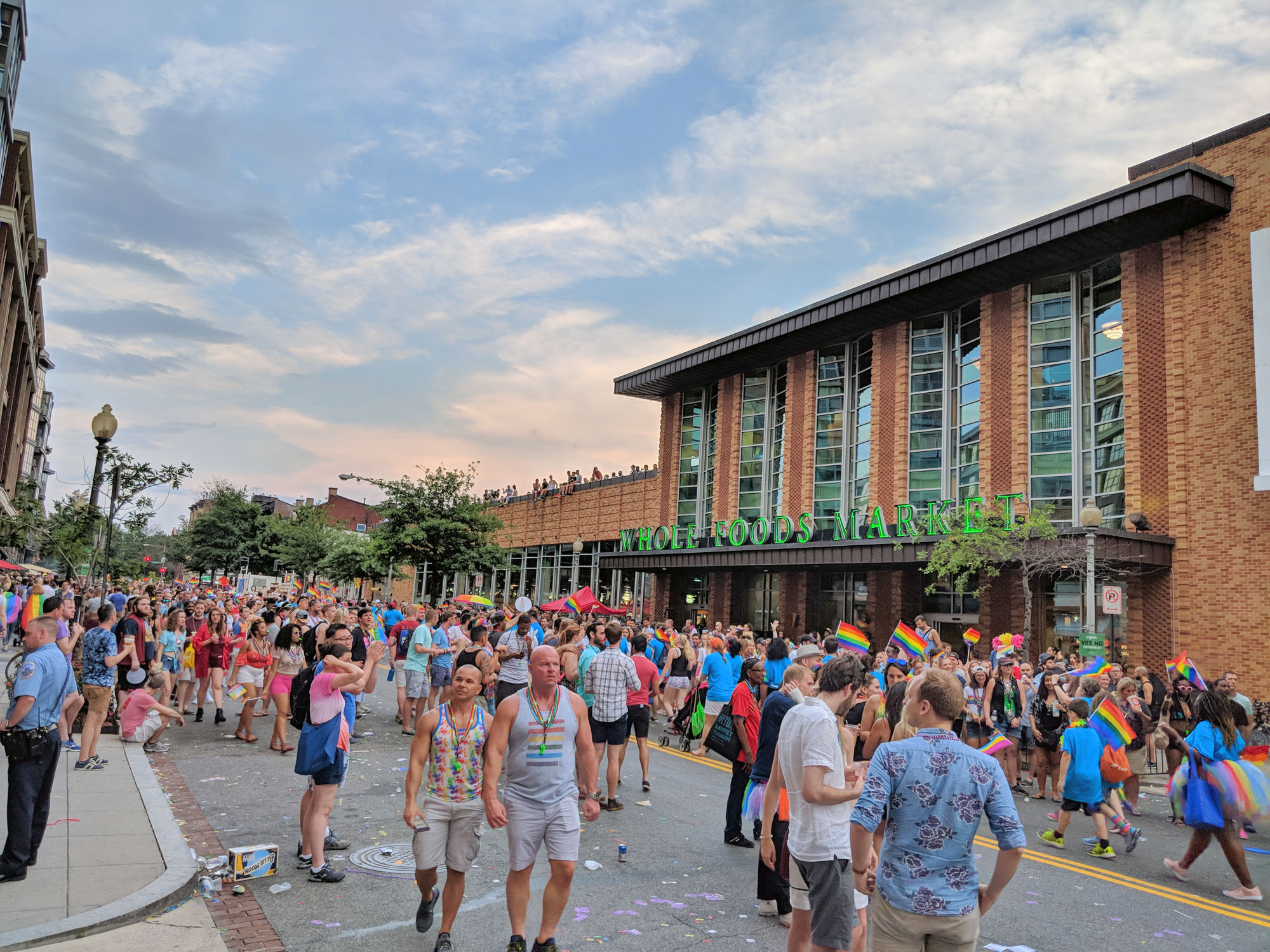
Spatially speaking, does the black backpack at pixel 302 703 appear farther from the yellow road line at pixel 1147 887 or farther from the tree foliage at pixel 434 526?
the tree foliage at pixel 434 526

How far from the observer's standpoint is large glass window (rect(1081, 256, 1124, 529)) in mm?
24859

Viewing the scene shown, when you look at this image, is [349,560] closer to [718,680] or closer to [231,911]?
[718,680]

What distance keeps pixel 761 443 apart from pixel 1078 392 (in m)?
14.4

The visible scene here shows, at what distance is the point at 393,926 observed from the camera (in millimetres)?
5762

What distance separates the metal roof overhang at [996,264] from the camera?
22.8 m

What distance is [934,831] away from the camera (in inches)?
143

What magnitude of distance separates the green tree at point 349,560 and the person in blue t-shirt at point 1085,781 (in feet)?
125

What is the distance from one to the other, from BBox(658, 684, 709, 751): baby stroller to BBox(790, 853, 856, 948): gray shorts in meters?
8.26

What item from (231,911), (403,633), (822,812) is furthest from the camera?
(403,633)

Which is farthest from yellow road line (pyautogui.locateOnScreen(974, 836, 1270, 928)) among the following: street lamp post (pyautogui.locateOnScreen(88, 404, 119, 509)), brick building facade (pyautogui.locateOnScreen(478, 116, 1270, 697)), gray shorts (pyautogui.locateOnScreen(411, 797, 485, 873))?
brick building facade (pyautogui.locateOnScreen(478, 116, 1270, 697))

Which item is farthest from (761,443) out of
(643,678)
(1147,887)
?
(1147,887)

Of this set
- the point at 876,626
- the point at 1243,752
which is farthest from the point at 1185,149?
the point at 1243,752

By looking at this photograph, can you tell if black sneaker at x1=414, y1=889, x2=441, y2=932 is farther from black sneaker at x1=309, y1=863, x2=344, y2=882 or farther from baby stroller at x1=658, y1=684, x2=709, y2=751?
baby stroller at x1=658, y1=684, x2=709, y2=751

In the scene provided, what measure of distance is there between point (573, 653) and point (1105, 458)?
66.4 feet
